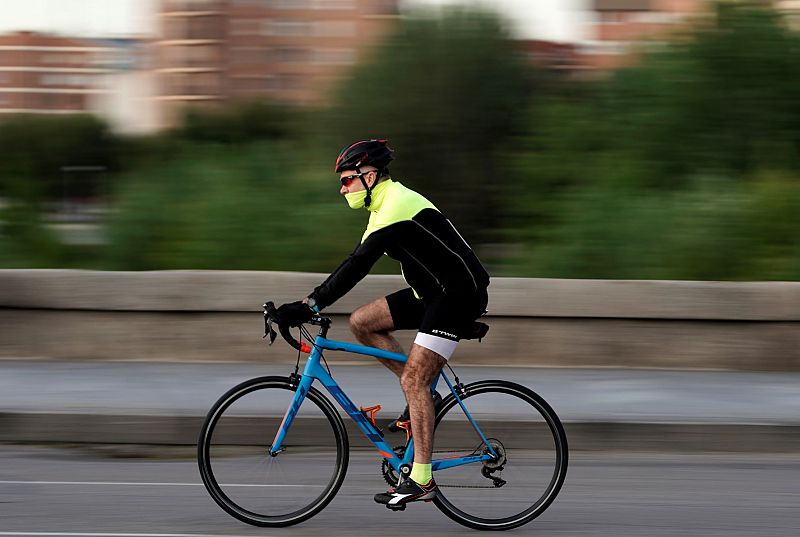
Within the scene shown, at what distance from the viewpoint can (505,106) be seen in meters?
16.3

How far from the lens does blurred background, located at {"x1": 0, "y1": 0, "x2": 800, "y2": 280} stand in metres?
11.6

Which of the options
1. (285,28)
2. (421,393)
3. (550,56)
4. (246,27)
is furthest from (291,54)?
(421,393)

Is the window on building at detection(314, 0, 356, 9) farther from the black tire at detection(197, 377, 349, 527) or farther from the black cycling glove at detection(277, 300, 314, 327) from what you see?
the black cycling glove at detection(277, 300, 314, 327)

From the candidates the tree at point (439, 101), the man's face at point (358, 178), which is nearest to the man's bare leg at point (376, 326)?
the man's face at point (358, 178)

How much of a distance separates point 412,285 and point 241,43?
10581cm

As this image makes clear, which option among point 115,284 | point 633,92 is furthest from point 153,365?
point 633,92

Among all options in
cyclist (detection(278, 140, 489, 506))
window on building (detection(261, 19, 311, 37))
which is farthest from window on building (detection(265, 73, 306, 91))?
cyclist (detection(278, 140, 489, 506))

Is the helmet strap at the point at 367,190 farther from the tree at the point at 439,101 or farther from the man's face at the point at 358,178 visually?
the tree at the point at 439,101

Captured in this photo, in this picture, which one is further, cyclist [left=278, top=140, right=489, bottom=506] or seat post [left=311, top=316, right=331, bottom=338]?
seat post [left=311, top=316, right=331, bottom=338]

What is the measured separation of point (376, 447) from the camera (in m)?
5.73

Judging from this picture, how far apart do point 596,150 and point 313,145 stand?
12.8ft

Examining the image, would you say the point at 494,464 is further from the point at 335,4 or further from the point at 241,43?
the point at 241,43

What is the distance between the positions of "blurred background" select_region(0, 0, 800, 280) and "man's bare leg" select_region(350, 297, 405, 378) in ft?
19.2

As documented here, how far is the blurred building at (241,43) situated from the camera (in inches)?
3920
